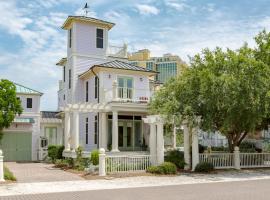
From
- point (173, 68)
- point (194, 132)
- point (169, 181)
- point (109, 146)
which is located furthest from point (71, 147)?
point (173, 68)

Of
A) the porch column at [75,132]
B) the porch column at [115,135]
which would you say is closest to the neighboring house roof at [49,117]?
the porch column at [75,132]

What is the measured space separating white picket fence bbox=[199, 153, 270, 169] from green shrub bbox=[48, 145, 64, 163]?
11.3 m

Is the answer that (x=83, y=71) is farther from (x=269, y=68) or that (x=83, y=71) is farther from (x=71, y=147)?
(x=269, y=68)

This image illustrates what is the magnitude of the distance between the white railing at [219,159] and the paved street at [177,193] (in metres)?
6.16

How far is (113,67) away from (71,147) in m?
6.39

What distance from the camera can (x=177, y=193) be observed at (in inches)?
528

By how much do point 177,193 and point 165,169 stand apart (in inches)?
238

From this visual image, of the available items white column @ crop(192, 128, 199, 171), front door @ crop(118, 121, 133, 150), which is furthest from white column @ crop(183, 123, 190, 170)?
front door @ crop(118, 121, 133, 150)

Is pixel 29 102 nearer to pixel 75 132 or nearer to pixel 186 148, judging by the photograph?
pixel 75 132

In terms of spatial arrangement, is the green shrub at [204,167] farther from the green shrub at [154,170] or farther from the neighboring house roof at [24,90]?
the neighboring house roof at [24,90]

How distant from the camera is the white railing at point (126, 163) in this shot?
64.7 ft

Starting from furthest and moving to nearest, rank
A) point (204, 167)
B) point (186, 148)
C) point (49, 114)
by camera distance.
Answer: point (49, 114) → point (186, 148) → point (204, 167)

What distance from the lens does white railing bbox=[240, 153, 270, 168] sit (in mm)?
22817

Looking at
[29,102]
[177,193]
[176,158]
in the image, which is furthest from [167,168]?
[29,102]
